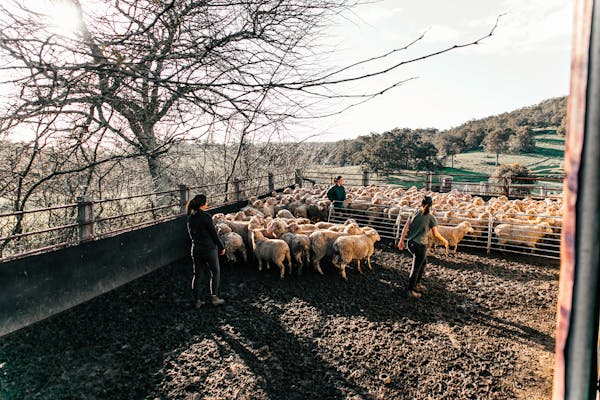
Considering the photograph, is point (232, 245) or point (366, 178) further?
point (366, 178)

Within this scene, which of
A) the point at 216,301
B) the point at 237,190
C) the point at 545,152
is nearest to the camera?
the point at 216,301

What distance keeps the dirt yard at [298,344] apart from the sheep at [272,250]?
0.45 metres

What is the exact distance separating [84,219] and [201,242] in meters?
2.22

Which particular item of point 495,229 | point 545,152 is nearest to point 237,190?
point 495,229

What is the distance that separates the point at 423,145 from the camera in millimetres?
33906

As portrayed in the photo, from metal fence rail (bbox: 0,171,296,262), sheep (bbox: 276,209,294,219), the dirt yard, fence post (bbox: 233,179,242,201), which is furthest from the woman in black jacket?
fence post (bbox: 233,179,242,201)

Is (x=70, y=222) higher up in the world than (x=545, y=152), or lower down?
lower down

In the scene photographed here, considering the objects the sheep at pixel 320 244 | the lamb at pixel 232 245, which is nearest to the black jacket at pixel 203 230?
the lamb at pixel 232 245

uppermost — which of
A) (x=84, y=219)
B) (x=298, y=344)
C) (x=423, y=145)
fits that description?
(x=423, y=145)

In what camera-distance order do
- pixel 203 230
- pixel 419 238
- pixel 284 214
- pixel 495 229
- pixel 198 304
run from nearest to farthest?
pixel 203 230, pixel 198 304, pixel 419 238, pixel 495 229, pixel 284 214

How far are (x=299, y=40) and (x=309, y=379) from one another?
3640mm

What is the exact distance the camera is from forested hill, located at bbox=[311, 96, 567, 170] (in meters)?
33.1

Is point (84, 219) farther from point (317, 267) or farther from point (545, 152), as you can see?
point (545, 152)

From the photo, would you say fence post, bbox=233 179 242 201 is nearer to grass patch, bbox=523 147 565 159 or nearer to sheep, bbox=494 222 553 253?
sheep, bbox=494 222 553 253
